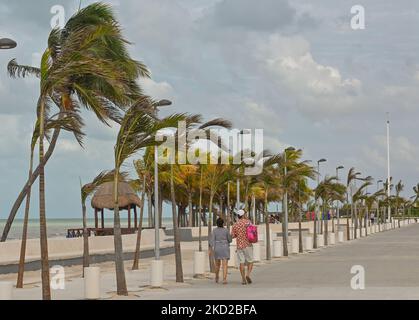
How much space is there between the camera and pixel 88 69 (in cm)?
1788

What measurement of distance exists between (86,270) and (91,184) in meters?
6.91

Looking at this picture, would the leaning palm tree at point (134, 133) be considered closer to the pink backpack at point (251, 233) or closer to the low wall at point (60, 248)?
the pink backpack at point (251, 233)

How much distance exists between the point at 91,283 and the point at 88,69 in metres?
4.56

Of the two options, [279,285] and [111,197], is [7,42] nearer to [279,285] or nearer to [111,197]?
[279,285]

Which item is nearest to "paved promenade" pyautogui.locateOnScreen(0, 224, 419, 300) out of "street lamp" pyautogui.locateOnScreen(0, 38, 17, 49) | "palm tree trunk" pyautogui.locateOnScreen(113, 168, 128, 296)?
"palm tree trunk" pyautogui.locateOnScreen(113, 168, 128, 296)

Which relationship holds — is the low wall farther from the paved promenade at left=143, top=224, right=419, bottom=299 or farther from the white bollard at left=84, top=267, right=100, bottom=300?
the white bollard at left=84, top=267, right=100, bottom=300

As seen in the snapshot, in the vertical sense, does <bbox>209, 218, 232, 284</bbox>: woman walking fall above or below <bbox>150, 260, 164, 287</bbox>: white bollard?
above

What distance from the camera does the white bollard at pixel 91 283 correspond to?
1909 cm

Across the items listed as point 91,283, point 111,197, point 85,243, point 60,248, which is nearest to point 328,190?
point 111,197

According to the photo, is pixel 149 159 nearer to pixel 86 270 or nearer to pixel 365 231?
pixel 86 270

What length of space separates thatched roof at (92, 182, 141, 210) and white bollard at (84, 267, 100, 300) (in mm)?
32106

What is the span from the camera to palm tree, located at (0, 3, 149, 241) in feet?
59.4
